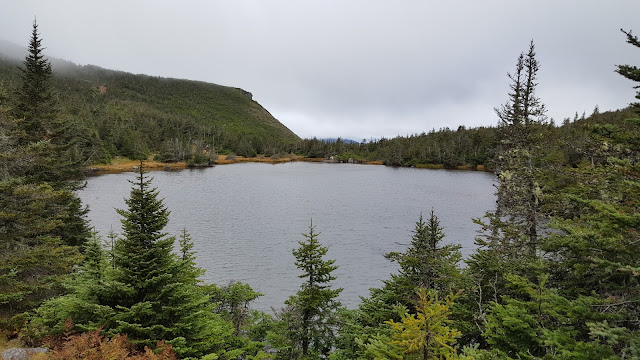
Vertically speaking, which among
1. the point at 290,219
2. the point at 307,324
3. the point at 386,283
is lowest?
the point at 290,219

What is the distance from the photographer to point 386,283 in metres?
14.5

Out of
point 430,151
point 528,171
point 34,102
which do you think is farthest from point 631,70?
point 430,151

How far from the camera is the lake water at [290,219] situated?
30172 millimetres

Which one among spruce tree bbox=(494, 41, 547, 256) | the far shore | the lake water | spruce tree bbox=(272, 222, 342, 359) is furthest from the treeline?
spruce tree bbox=(272, 222, 342, 359)

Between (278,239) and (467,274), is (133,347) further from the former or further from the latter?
(278,239)

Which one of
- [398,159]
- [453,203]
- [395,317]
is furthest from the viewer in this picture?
[398,159]

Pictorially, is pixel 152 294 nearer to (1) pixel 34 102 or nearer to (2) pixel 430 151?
(1) pixel 34 102

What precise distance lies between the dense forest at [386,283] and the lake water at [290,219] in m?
8.23

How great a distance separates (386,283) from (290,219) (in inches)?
1385

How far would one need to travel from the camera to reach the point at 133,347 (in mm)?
10289

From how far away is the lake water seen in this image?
30.2 meters

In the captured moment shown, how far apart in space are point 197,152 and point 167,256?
131 m

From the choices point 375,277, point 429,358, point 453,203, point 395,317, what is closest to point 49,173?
point 395,317

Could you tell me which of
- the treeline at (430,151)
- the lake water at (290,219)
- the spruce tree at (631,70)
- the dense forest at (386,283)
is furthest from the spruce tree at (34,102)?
the treeline at (430,151)
